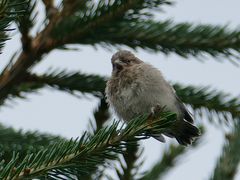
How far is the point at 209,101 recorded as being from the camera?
125 inches

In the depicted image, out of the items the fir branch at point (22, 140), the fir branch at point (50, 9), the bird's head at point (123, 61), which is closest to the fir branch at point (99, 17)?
the fir branch at point (50, 9)

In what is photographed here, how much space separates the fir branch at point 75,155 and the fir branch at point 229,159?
305mm

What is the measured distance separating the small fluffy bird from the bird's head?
0.12 m

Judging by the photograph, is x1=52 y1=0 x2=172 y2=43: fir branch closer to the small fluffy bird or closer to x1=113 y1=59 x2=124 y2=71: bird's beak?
the small fluffy bird

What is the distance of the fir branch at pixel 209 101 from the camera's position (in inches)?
122

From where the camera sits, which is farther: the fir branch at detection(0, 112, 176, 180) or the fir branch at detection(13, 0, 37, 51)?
the fir branch at detection(13, 0, 37, 51)

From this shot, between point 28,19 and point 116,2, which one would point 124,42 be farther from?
point 28,19

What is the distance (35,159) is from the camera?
6.47 feet

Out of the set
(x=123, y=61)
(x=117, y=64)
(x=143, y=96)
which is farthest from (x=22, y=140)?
(x=123, y=61)

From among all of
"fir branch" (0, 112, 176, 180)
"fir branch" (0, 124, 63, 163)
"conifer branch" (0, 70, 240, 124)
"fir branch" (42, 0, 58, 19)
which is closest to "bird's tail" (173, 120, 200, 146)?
"conifer branch" (0, 70, 240, 124)

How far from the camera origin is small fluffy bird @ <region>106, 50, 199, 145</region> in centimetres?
397

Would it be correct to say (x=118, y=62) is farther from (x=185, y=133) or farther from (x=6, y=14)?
(x=6, y=14)

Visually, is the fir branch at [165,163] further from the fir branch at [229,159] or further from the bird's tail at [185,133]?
the bird's tail at [185,133]

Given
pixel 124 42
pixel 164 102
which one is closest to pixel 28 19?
pixel 124 42
